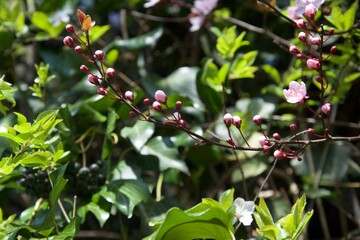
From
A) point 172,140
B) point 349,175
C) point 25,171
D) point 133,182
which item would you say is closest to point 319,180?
point 349,175

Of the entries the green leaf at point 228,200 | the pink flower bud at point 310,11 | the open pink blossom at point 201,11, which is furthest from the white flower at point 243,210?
the open pink blossom at point 201,11

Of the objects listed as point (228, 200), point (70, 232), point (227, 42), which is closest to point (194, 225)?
point (228, 200)

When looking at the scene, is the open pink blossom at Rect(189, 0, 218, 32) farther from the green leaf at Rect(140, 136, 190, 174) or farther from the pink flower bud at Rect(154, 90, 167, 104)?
the pink flower bud at Rect(154, 90, 167, 104)

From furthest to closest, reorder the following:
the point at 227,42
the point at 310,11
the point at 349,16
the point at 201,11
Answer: the point at 201,11, the point at 227,42, the point at 349,16, the point at 310,11

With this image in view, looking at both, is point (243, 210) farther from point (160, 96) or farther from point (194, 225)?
point (160, 96)

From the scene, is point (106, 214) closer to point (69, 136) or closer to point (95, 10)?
point (69, 136)

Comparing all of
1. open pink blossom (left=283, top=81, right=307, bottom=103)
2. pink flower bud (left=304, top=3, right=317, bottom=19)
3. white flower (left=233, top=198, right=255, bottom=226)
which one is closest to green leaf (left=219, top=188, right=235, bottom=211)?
white flower (left=233, top=198, right=255, bottom=226)
